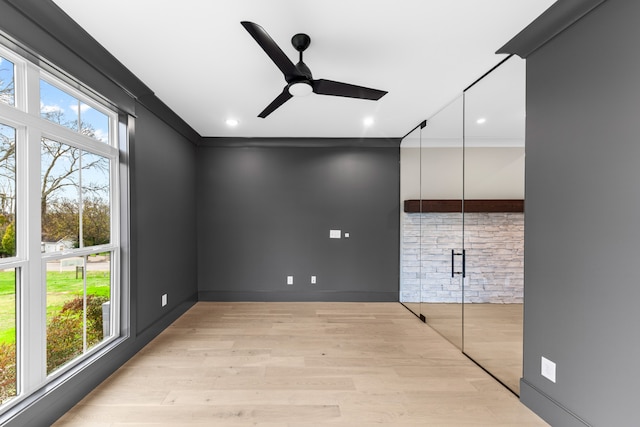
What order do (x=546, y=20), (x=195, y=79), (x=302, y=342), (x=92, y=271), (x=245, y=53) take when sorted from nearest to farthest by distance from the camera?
(x=546, y=20) → (x=245, y=53) → (x=92, y=271) → (x=195, y=79) → (x=302, y=342)

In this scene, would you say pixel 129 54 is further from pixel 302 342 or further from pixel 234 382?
pixel 302 342

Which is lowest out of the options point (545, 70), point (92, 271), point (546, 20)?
point (92, 271)

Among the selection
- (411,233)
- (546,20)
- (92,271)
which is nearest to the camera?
(546,20)

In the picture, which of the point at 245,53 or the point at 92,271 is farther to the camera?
the point at 92,271

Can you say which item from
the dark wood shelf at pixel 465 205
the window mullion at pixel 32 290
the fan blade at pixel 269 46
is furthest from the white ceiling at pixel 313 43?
the dark wood shelf at pixel 465 205

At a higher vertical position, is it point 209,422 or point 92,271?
point 92,271

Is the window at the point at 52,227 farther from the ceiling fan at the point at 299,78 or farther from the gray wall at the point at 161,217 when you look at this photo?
the ceiling fan at the point at 299,78

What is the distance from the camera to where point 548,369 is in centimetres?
185

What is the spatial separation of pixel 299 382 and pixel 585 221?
Answer: 7.07ft

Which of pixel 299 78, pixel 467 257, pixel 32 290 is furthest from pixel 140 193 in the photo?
pixel 467 257

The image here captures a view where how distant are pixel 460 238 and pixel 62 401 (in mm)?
3505

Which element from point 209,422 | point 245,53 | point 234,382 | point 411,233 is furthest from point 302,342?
point 245,53

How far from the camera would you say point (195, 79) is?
8.68ft

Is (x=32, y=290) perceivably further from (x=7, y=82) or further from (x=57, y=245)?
(x=7, y=82)
